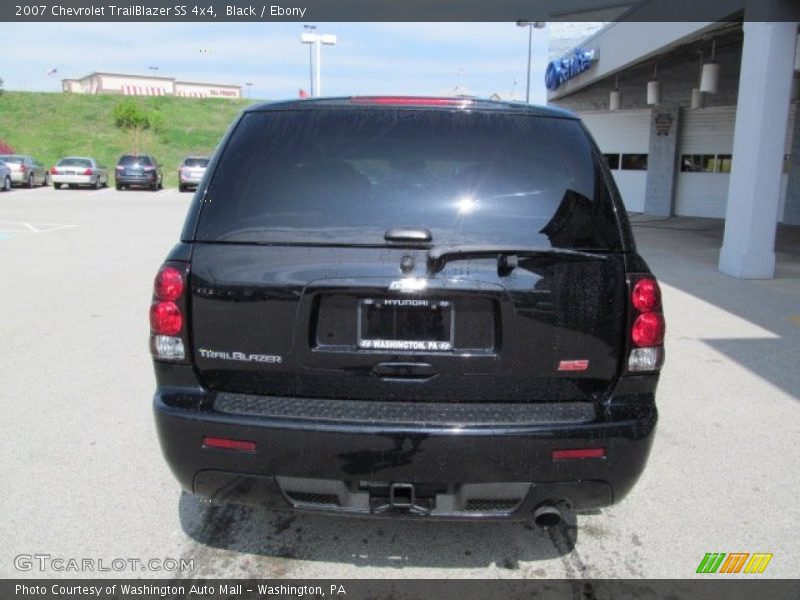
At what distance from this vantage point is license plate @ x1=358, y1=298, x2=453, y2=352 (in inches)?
102

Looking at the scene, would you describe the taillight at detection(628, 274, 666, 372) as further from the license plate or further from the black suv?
the license plate

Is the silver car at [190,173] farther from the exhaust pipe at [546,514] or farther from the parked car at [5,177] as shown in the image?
the exhaust pipe at [546,514]

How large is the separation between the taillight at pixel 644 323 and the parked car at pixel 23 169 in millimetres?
33608

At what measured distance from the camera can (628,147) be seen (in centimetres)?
2245

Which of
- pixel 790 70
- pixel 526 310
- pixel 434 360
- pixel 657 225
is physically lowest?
pixel 657 225

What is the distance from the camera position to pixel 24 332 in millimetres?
6672

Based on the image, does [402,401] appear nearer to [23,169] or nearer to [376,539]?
[376,539]

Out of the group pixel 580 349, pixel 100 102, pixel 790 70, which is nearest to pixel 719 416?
pixel 580 349

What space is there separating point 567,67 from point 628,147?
356cm

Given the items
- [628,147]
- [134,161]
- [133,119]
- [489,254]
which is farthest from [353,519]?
[133,119]

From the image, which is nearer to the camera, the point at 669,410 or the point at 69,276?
the point at 669,410

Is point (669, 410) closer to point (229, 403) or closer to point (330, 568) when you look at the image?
point (330, 568)

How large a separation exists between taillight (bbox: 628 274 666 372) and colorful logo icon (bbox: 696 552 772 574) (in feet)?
3.26

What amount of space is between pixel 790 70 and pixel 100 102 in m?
63.5
